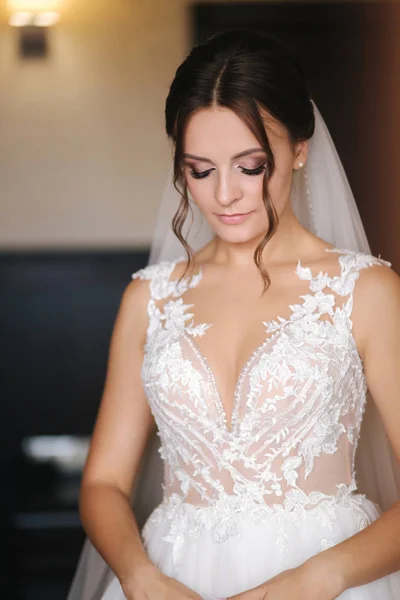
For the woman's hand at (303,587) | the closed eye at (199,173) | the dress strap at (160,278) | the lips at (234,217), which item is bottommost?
the woman's hand at (303,587)

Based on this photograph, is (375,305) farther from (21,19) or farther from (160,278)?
(21,19)

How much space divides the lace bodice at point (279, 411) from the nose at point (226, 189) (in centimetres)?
32

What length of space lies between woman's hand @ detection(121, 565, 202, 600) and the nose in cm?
89

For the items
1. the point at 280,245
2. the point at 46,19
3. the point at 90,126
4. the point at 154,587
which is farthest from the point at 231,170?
the point at 46,19

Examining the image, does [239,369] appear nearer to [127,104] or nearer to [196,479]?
[196,479]

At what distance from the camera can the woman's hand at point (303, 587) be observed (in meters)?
1.93

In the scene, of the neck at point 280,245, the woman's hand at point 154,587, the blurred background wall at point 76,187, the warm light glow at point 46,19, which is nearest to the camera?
the woman's hand at point 154,587

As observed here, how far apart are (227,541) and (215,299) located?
2.08 feet

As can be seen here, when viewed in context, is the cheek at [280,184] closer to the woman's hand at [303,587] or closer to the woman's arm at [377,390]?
the woman's arm at [377,390]

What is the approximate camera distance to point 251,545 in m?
2.17

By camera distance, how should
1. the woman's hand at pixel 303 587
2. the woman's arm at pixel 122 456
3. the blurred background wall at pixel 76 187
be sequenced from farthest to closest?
the blurred background wall at pixel 76 187 < the woman's arm at pixel 122 456 < the woman's hand at pixel 303 587

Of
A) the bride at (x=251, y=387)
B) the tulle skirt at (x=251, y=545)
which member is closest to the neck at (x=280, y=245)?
the bride at (x=251, y=387)

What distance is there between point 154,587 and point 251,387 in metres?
0.52

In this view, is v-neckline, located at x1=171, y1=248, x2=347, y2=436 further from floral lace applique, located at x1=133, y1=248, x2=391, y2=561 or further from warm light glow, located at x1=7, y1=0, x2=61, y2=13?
warm light glow, located at x1=7, y1=0, x2=61, y2=13
